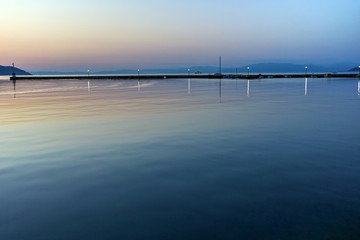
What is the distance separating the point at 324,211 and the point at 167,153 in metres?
5.83

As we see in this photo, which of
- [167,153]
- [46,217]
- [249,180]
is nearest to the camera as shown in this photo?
[46,217]

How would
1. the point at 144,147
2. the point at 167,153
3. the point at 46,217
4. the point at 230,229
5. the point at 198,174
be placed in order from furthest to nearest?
the point at 144,147 < the point at 167,153 < the point at 198,174 < the point at 46,217 < the point at 230,229

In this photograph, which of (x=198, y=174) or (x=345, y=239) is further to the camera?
(x=198, y=174)

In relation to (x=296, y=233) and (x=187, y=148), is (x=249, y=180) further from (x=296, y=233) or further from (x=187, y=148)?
(x=187, y=148)

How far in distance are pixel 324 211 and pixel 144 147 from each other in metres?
7.06

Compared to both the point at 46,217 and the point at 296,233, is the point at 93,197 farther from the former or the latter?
the point at 296,233

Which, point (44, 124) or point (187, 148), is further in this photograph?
point (44, 124)

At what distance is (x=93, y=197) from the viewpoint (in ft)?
22.5

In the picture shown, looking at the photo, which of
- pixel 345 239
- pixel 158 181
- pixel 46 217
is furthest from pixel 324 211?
Result: pixel 46 217

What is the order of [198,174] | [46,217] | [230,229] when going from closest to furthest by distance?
[230,229]
[46,217]
[198,174]

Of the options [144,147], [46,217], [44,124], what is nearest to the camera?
[46,217]

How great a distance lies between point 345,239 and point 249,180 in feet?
9.93

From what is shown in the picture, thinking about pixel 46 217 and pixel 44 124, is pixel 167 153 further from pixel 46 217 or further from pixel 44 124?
pixel 44 124

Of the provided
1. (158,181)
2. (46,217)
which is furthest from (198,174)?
(46,217)
